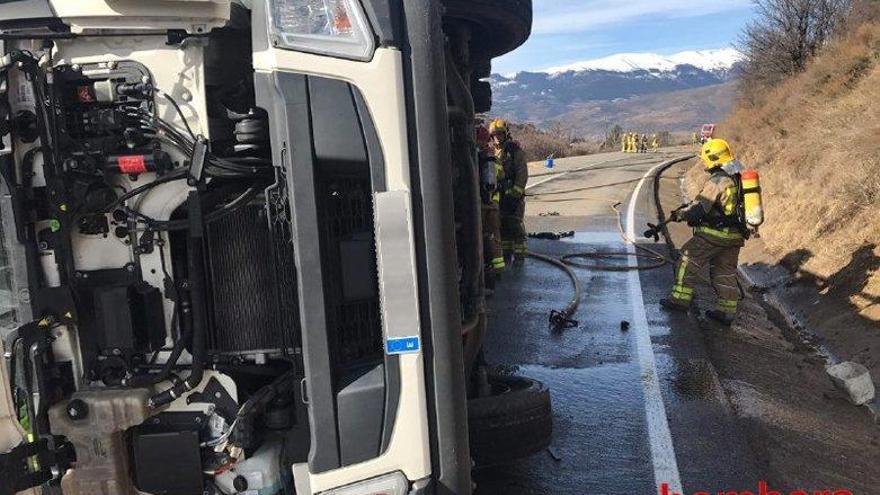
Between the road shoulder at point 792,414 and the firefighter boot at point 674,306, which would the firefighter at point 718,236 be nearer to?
the firefighter boot at point 674,306

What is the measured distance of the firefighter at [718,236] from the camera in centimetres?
680

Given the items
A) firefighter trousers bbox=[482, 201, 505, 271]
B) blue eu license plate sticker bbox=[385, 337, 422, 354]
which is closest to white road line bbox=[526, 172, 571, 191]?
firefighter trousers bbox=[482, 201, 505, 271]

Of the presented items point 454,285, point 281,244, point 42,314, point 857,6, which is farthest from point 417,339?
point 857,6

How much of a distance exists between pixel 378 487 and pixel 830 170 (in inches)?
412

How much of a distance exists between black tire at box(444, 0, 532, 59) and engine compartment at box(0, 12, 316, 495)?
0.94 m

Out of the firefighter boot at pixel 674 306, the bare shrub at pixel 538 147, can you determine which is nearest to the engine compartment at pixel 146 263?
the firefighter boot at pixel 674 306

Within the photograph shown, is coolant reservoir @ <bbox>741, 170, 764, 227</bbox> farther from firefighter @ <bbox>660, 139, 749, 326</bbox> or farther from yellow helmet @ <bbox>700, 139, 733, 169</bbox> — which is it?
yellow helmet @ <bbox>700, 139, 733, 169</bbox>

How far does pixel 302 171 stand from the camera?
83.7 inches

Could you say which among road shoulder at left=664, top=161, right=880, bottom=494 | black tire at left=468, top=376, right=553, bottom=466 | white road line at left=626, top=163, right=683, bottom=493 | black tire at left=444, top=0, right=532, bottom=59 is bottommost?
road shoulder at left=664, top=161, right=880, bottom=494

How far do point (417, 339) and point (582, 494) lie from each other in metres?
2.03

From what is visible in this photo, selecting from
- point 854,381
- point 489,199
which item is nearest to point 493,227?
point 489,199

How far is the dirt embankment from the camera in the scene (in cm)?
691

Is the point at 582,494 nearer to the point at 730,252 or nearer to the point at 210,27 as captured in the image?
the point at 210,27

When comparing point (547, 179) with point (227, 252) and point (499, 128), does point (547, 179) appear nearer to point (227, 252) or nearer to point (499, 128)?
point (499, 128)
